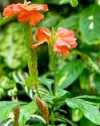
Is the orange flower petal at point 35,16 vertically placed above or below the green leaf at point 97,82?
above

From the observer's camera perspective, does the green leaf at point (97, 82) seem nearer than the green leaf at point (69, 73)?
No

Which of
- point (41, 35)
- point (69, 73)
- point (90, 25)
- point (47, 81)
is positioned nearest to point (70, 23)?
point (90, 25)

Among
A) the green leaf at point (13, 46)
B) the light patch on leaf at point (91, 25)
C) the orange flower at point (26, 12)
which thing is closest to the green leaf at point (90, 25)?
the light patch on leaf at point (91, 25)

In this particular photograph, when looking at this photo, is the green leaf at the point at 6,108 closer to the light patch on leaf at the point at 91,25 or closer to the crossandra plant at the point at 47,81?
the crossandra plant at the point at 47,81

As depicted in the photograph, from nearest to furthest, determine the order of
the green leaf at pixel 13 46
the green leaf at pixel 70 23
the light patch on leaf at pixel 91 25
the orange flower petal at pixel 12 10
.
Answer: the orange flower petal at pixel 12 10 → the light patch on leaf at pixel 91 25 → the green leaf at pixel 70 23 → the green leaf at pixel 13 46

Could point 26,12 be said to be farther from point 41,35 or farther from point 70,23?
point 70,23

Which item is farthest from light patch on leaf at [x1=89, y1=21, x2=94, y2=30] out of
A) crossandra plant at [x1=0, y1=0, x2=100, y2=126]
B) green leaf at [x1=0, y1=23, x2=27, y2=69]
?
green leaf at [x1=0, y1=23, x2=27, y2=69]
